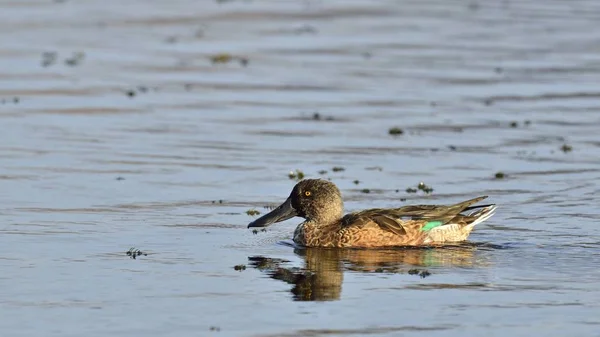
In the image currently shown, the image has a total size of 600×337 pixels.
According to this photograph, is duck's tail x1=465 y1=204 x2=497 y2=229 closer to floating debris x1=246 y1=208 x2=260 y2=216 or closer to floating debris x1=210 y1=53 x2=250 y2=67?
floating debris x1=246 y1=208 x2=260 y2=216

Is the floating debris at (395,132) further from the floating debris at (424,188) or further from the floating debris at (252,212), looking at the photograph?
the floating debris at (252,212)

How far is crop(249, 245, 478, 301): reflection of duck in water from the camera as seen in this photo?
12117 millimetres

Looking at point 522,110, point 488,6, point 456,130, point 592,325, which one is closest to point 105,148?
point 456,130

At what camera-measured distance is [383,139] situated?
19500 millimetres

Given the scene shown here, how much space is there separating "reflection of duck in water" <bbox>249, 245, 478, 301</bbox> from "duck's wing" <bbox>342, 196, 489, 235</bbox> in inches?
9.2

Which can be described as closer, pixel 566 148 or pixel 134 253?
pixel 134 253

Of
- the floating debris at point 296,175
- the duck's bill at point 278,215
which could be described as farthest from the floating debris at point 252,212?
the floating debris at point 296,175

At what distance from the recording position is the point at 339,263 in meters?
13.4

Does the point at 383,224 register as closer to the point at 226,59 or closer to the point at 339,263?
the point at 339,263

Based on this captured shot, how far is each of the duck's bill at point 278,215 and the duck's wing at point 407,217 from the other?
0.64 meters

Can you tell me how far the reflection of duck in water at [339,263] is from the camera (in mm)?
12117

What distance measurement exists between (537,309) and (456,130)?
29.5 feet

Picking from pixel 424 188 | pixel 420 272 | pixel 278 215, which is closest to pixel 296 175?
pixel 424 188

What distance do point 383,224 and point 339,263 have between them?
88 centimetres
